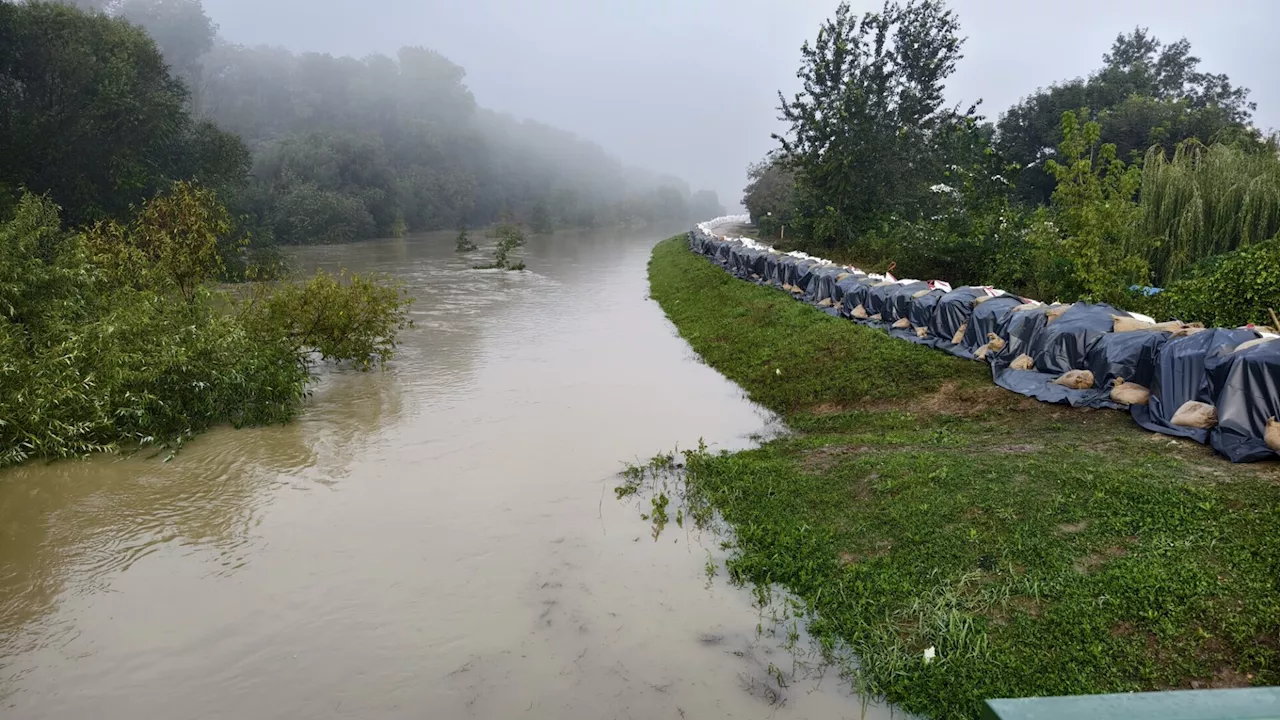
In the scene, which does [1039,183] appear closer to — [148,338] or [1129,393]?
[1129,393]

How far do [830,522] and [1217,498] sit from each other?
3109 mm

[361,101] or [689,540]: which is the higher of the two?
[361,101]

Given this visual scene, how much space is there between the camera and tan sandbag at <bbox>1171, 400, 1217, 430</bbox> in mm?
7262

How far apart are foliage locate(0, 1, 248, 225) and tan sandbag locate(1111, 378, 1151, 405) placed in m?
28.6

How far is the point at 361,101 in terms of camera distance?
3607 inches

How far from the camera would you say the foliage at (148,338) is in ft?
29.6

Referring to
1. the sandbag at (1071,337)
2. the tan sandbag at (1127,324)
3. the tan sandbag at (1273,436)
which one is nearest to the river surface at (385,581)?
the sandbag at (1071,337)

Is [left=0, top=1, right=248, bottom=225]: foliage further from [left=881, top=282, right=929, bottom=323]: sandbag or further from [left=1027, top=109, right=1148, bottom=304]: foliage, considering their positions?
[left=1027, top=109, right=1148, bottom=304]: foliage

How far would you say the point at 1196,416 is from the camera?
7.35 metres

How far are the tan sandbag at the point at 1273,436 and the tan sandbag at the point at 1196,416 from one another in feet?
2.03

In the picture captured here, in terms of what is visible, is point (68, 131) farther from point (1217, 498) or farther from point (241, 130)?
point (241, 130)

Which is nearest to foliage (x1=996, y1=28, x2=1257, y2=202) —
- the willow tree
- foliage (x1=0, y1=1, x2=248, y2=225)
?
the willow tree

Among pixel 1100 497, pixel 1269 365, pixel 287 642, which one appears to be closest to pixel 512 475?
pixel 287 642

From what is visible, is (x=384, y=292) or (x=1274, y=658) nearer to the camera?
(x=1274, y=658)
